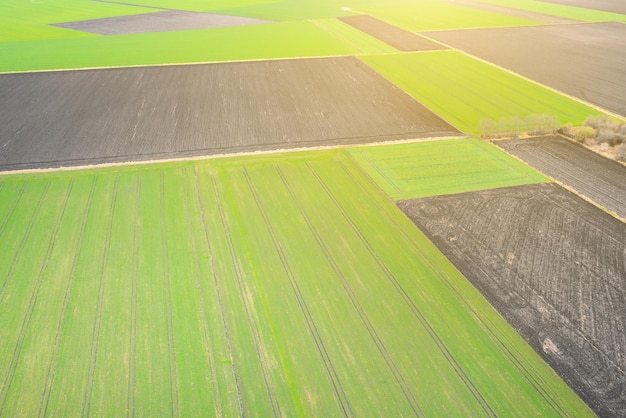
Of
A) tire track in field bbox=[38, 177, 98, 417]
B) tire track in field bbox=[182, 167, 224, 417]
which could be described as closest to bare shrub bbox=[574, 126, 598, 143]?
tire track in field bbox=[182, 167, 224, 417]

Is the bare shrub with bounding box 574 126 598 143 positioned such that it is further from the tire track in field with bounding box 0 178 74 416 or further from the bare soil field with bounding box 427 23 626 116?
the tire track in field with bounding box 0 178 74 416

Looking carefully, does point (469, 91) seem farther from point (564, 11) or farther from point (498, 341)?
point (564, 11)

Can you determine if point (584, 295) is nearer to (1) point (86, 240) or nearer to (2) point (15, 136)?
(1) point (86, 240)

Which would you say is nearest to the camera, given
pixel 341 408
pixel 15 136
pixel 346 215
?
pixel 341 408

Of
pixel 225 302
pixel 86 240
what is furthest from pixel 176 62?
pixel 225 302

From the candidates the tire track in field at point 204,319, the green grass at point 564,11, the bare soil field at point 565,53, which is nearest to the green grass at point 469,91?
the bare soil field at point 565,53

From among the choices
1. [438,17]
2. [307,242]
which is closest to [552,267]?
[307,242]
